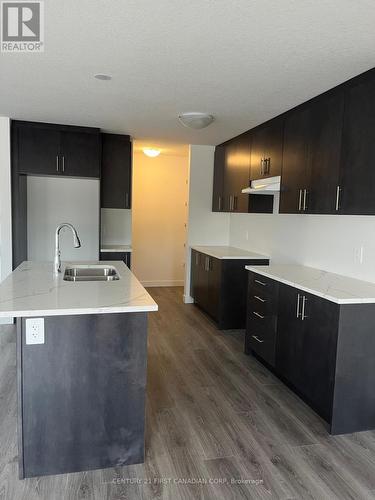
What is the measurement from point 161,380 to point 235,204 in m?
2.53

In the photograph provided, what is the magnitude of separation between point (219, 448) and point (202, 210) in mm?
3847

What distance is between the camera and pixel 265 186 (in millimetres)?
3930

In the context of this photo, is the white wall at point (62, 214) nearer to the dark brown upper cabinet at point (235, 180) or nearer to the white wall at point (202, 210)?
the white wall at point (202, 210)

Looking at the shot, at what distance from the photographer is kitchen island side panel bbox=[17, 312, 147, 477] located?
198 centimetres

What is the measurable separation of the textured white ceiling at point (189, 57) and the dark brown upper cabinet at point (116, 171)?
1.19 metres

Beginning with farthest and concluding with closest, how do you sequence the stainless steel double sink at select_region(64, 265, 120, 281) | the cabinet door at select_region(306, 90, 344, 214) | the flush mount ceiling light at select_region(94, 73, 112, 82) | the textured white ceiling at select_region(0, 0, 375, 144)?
the stainless steel double sink at select_region(64, 265, 120, 281) → the cabinet door at select_region(306, 90, 344, 214) → the flush mount ceiling light at select_region(94, 73, 112, 82) → the textured white ceiling at select_region(0, 0, 375, 144)

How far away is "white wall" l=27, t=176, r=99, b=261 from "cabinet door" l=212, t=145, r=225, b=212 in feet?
5.71

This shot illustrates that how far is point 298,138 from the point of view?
3385 millimetres

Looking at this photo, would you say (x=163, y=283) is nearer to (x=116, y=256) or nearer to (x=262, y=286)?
(x=116, y=256)

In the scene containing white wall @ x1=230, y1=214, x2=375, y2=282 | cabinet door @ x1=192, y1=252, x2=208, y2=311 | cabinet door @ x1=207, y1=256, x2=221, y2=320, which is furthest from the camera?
cabinet door @ x1=192, y1=252, x2=208, y2=311

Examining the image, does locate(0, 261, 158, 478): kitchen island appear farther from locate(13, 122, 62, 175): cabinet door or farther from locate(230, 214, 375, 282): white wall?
locate(13, 122, 62, 175): cabinet door

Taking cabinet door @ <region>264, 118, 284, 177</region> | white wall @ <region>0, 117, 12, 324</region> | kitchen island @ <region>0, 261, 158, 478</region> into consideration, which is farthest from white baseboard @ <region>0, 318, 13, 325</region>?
cabinet door @ <region>264, 118, 284, 177</region>

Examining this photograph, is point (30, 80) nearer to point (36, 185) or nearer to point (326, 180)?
point (36, 185)

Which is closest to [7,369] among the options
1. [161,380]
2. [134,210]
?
[161,380]
